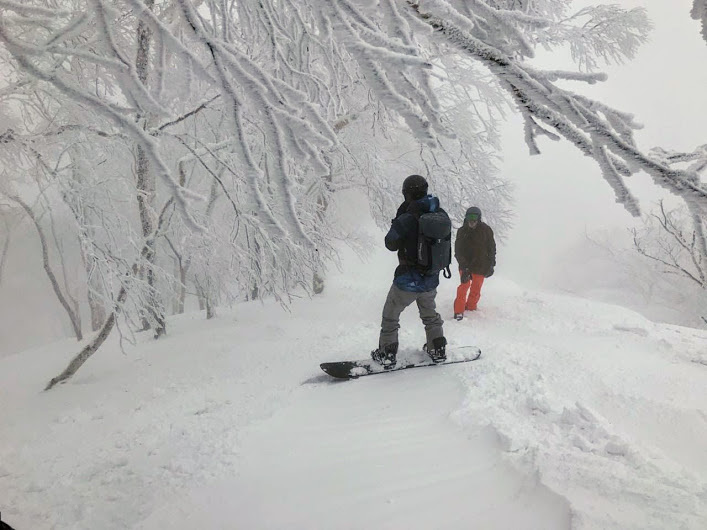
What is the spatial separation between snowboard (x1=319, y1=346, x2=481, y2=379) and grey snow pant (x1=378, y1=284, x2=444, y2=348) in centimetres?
21

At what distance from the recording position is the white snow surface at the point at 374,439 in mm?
1893

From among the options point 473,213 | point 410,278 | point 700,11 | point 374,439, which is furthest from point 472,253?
point 700,11

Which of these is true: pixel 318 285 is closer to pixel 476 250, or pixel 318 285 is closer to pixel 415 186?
pixel 476 250

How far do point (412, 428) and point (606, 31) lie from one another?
7.61 m

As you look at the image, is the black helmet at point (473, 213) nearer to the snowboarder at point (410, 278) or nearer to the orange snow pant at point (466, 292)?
the orange snow pant at point (466, 292)

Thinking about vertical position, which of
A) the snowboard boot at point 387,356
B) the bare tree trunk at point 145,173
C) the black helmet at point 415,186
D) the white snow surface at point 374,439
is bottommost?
the white snow surface at point 374,439

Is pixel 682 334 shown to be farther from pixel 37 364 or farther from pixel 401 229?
pixel 37 364

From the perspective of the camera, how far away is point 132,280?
11.4ft

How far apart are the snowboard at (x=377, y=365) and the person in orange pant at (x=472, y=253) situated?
6.77ft

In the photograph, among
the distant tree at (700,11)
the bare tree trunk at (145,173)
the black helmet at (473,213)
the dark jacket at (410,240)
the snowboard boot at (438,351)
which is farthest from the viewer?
the black helmet at (473,213)

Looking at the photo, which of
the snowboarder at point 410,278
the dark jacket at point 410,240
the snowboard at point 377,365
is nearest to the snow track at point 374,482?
the snowboard at point 377,365

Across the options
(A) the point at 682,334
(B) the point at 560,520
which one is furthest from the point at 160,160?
(A) the point at 682,334

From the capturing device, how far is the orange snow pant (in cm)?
610

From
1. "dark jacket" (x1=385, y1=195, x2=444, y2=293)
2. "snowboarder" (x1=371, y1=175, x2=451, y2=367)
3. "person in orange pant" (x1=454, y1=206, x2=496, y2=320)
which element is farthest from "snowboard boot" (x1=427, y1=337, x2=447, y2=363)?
"person in orange pant" (x1=454, y1=206, x2=496, y2=320)
